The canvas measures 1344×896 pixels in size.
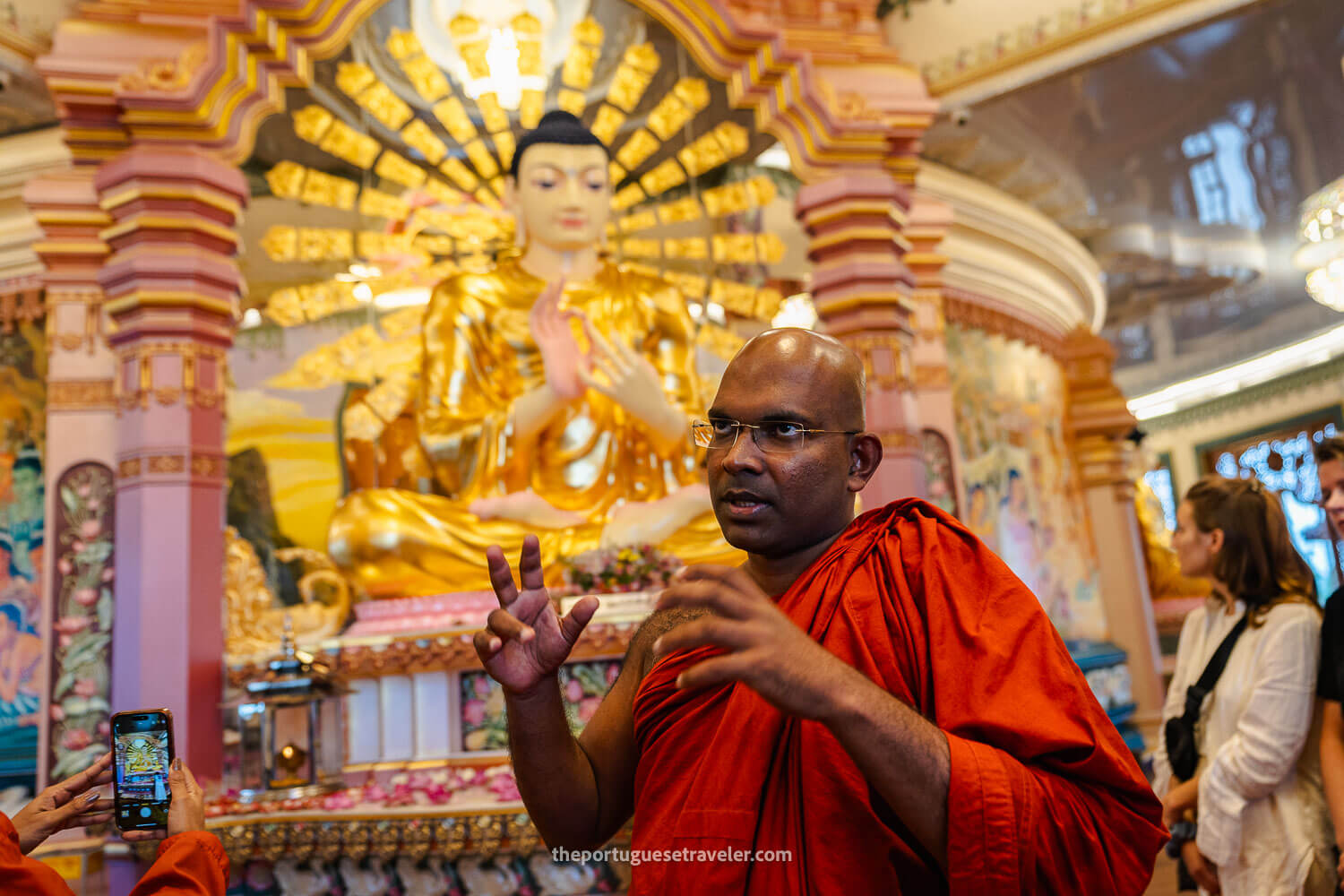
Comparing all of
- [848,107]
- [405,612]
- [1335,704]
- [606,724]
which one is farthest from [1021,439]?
[606,724]

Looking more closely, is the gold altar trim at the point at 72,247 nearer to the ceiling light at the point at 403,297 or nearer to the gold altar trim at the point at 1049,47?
the ceiling light at the point at 403,297

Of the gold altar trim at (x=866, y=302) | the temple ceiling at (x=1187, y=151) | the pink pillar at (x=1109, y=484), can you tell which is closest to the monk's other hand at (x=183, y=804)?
the gold altar trim at (x=866, y=302)

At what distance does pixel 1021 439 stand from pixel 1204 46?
2.90 meters

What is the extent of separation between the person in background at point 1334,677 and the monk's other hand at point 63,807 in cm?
247

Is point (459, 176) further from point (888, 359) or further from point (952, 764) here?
point (952, 764)

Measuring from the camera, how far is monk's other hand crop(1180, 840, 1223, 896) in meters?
2.69

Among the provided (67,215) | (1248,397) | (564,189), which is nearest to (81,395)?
(67,215)

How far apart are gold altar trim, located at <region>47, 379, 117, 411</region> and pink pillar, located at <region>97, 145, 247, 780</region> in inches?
18.9

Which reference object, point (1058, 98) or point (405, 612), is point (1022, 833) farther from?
point (1058, 98)

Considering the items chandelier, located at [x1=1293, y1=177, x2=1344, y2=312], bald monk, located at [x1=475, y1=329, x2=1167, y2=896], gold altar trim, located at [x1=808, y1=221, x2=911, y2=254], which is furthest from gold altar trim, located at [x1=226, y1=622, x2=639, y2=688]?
chandelier, located at [x1=1293, y1=177, x2=1344, y2=312]

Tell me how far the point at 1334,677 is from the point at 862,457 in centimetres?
148

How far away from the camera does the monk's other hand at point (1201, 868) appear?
2.69 metres

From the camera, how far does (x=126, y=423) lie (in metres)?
4.30

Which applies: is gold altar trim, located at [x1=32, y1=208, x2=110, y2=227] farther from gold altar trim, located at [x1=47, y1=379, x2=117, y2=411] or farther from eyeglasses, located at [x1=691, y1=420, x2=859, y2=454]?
eyeglasses, located at [x1=691, y1=420, x2=859, y2=454]
